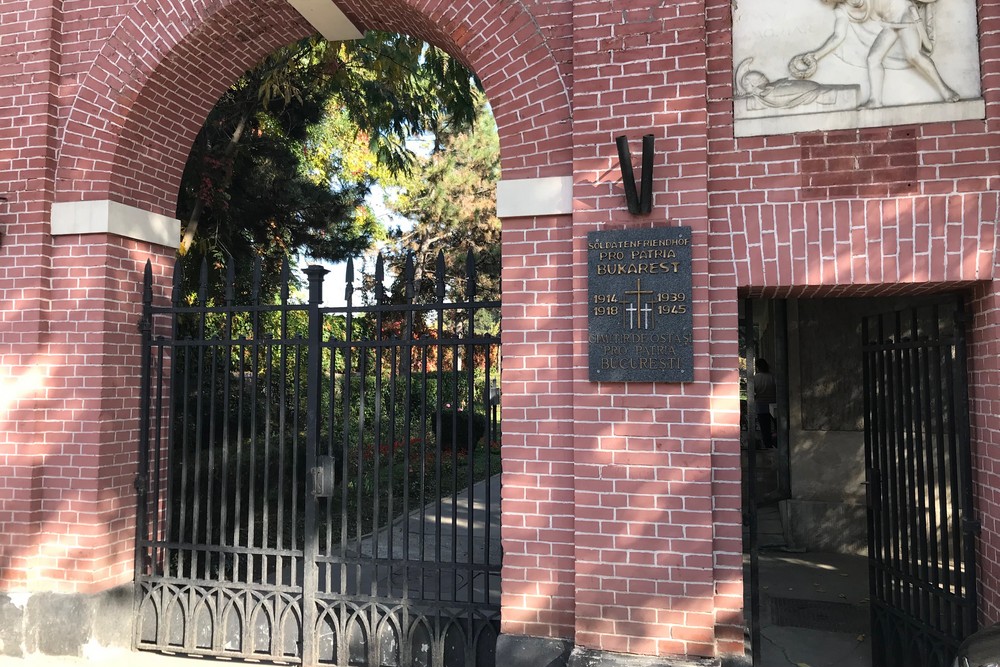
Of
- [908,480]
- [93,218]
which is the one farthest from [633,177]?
[93,218]

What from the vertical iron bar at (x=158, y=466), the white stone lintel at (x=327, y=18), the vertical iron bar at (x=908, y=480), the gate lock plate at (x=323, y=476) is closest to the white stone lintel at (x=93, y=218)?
the vertical iron bar at (x=158, y=466)

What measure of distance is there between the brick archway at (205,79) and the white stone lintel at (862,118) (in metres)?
1.09

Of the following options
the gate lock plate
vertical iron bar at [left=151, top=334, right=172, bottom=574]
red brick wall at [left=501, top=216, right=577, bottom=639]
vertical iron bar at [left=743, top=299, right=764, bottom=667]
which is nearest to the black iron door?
vertical iron bar at [left=743, top=299, right=764, bottom=667]

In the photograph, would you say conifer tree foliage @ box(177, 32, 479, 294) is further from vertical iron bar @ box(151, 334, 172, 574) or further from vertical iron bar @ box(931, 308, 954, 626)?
vertical iron bar @ box(931, 308, 954, 626)

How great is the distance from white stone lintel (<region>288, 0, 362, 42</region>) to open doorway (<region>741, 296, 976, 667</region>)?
3624mm

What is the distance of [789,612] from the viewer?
19.0 ft

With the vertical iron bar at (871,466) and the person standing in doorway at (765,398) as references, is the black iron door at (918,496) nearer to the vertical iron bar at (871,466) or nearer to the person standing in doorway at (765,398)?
the vertical iron bar at (871,466)

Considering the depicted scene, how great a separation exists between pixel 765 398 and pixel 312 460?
7.01 meters

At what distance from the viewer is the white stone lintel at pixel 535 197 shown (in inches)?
164

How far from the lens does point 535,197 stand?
4223 mm

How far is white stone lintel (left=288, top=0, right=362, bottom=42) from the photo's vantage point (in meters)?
Result: 5.00

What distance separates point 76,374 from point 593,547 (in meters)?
3.81

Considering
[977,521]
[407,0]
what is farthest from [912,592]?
[407,0]

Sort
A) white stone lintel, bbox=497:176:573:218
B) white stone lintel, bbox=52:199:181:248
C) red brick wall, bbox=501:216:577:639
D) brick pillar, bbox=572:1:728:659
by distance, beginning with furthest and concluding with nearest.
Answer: white stone lintel, bbox=52:199:181:248
white stone lintel, bbox=497:176:573:218
red brick wall, bbox=501:216:577:639
brick pillar, bbox=572:1:728:659
